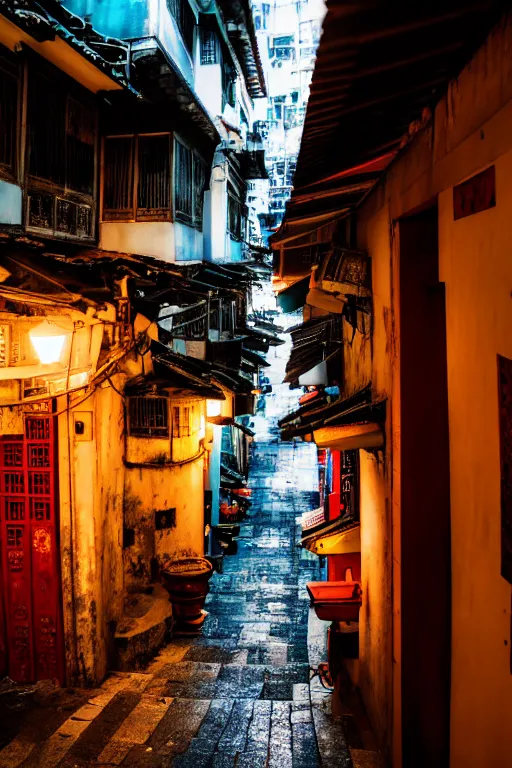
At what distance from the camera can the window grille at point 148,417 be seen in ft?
42.0

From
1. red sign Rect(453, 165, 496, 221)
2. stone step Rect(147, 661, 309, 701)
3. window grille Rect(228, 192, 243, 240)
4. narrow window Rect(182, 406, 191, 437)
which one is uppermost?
window grille Rect(228, 192, 243, 240)

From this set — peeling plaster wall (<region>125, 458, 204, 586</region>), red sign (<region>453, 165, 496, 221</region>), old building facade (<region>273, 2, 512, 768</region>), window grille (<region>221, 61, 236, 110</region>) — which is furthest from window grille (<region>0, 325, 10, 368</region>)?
window grille (<region>221, 61, 236, 110</region>)

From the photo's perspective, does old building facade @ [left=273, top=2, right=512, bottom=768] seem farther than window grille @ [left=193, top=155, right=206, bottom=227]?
No

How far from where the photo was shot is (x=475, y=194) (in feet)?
12.7

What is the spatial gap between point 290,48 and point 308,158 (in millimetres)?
50254

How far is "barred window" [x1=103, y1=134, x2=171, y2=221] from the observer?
16031 millimetres

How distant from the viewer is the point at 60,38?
11547 mm

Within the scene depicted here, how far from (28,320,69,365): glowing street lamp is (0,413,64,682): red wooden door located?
6.42 ft

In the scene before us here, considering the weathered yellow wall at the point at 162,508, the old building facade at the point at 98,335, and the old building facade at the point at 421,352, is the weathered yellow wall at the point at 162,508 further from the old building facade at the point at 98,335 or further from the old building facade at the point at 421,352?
the old building facade at the point at 421,352

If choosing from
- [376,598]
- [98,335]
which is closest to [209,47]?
[98,335]

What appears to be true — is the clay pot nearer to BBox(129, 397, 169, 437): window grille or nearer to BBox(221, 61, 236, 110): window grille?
BBox(129, 397, 169, 437): window grille

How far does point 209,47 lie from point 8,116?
10.4 meters

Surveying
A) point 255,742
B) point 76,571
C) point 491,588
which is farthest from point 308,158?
point 76,571

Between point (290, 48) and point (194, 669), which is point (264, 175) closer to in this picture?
point (194, 669)
